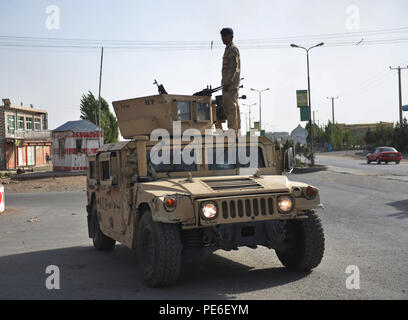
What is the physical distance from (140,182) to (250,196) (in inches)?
66.5

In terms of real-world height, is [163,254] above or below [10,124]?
below

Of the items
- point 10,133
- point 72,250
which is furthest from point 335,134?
point 72,250

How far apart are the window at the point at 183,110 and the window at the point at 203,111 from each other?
0.63ft

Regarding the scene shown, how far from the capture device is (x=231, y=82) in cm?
945

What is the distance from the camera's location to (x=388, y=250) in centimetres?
934

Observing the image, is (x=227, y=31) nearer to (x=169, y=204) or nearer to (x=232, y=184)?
(x=232, y=184)

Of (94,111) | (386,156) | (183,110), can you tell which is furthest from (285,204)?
(94,111)

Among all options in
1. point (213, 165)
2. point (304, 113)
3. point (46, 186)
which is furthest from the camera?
point (304, 113)

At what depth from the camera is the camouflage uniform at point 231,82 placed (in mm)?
9414

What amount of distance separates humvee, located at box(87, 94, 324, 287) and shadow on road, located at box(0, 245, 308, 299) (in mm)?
305

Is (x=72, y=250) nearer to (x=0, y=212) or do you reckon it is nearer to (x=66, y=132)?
(x=0, y=212)

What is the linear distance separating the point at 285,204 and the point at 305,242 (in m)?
0.73

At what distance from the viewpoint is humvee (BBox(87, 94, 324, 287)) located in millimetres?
6672

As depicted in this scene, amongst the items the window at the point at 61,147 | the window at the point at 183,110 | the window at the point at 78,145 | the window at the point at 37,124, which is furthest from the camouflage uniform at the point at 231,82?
the window at the point at 37,124
